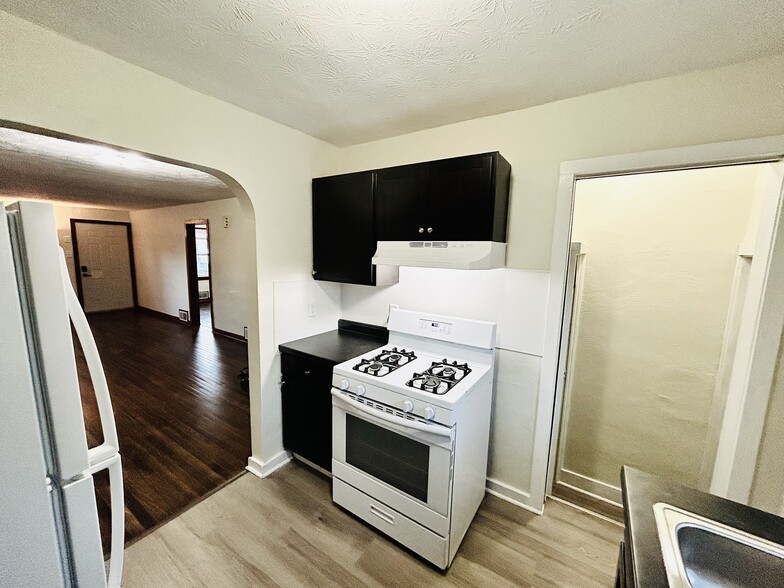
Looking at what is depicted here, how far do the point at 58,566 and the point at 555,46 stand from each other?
86.5 inches

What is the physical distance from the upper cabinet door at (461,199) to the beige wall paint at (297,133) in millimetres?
331

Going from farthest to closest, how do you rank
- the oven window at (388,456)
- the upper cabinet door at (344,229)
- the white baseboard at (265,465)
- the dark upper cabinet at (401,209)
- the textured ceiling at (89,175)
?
1. the textured ceiling at (89,175)
2. the white baseboard at (265,465)
3. the upper cabinet door at (344,229)
4. the dark upper cabinet at (401,209)
5. the oven window at (388,456)

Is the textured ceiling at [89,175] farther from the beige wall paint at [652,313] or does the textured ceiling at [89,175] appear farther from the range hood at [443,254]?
the beige wall paint at [652,313]

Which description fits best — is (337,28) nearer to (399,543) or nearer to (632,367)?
(399,543)

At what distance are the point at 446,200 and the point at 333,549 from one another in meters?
2.00

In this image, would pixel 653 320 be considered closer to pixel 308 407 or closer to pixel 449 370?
pixel 449 370

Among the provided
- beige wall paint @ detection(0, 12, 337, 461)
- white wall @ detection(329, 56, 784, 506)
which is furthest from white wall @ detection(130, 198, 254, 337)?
white wall @ detection(329, 56, 784, 506)

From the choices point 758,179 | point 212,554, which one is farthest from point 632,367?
point 212,554

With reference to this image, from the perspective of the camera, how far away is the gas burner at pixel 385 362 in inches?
71.0

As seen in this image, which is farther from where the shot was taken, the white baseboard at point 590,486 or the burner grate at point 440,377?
the white baseboard at point 590,486

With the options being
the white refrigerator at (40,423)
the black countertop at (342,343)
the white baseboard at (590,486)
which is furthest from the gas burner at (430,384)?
the white baseboard at (590,486)

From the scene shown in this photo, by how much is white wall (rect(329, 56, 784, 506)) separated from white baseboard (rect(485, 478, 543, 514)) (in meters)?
0.01

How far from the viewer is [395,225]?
1994 mm

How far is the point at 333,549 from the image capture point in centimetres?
170
